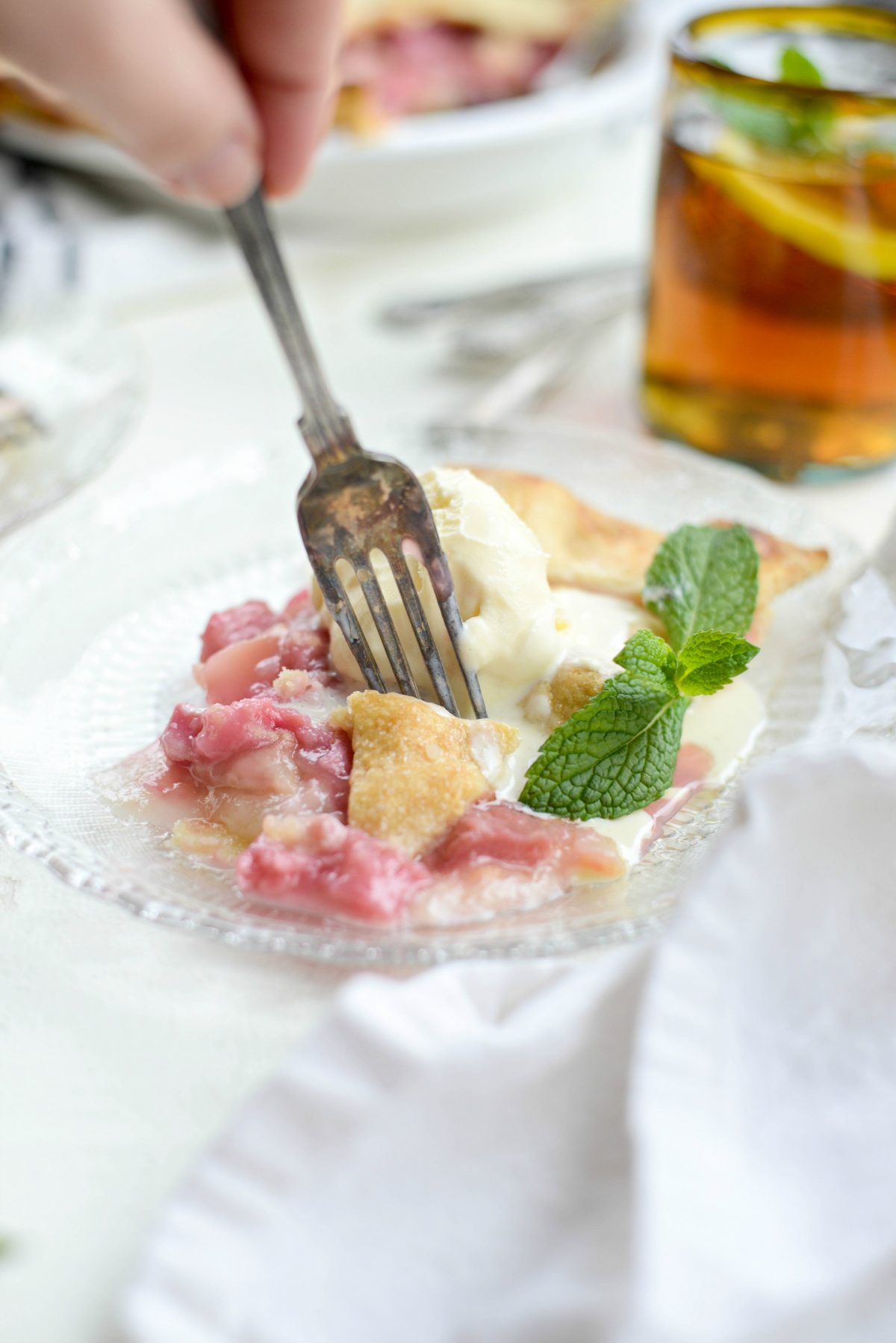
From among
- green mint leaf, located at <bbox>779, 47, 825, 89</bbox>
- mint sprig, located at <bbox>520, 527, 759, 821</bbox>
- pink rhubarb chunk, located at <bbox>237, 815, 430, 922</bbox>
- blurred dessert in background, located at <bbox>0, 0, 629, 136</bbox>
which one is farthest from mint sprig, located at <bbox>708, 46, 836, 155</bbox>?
blurred dessert in background, located at <bbox>0, 0, 629, 136</bbox>

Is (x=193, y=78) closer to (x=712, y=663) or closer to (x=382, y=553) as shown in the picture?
(x=382, y=553)

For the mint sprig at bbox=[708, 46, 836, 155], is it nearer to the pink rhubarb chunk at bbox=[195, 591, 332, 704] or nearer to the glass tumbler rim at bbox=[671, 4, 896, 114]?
the glass tumbler rim at bbox=[671, 4, 896, 114]

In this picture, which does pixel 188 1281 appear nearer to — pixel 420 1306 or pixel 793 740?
pixel 420 1306

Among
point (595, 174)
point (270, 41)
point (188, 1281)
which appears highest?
point (270, 41)

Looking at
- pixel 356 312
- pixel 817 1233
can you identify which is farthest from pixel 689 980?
pixel 356 312

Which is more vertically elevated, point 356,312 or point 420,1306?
point 420,1306

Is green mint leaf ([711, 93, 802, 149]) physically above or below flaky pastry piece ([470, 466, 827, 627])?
above

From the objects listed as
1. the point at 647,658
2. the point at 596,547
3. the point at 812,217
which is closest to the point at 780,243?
the point at 812,217
